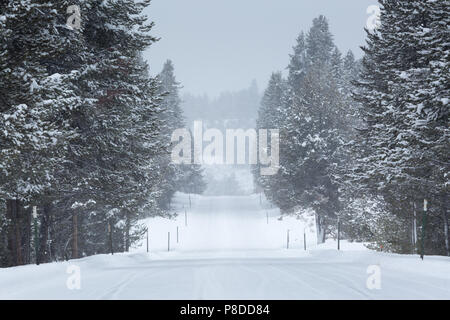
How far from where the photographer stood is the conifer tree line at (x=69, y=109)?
13477mm

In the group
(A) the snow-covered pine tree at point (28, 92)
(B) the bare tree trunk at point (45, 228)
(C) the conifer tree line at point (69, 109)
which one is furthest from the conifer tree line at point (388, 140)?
(B) the bare tree trunk at point (45, 228)

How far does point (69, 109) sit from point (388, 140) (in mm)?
11494

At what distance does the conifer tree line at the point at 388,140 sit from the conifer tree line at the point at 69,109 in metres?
8.91

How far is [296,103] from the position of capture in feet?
143

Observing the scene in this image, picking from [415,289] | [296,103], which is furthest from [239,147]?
[415,289]

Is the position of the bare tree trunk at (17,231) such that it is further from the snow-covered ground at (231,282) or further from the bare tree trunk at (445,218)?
the bare tree trunk at (445,218)

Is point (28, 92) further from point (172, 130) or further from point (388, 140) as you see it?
point (172, 130)

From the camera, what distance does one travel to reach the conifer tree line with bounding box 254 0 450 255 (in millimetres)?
16938

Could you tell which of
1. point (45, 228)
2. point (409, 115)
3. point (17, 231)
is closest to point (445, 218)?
point (409, 115)

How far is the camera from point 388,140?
20.7m

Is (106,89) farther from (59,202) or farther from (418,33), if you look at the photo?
(418,33)

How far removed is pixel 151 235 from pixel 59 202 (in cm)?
3286

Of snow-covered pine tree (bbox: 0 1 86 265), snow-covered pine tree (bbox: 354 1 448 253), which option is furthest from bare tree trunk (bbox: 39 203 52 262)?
snow-covered pine tree (bbox: 354 1 448 253)

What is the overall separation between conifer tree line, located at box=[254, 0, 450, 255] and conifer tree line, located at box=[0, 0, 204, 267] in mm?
8909
